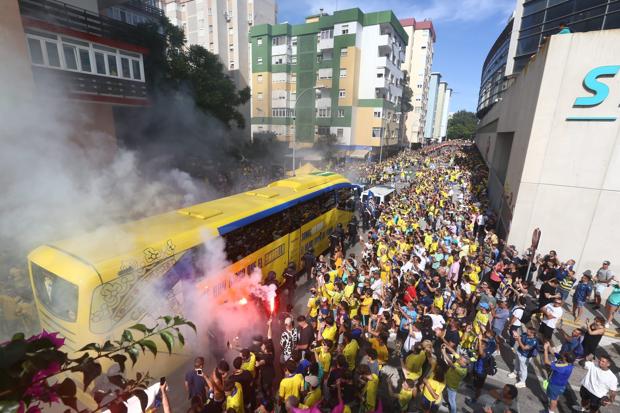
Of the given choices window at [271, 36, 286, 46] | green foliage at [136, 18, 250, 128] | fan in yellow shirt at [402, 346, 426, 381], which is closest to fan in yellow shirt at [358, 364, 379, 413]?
fan in yellow shirt at [402, 346, 426, 381]

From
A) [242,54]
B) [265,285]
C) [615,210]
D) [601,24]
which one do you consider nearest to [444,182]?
[615,210]

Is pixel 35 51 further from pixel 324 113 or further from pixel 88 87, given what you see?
pixel 324 113

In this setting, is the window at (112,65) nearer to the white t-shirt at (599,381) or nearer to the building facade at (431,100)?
the white t-shirt at (599,381)

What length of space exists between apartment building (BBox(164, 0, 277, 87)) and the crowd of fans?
1565 inches

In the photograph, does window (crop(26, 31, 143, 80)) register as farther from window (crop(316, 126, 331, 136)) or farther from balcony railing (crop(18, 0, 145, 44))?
window (crop(316, 126, 331, 136))

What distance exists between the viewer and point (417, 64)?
61.9 m

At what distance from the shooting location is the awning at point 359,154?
4131cm

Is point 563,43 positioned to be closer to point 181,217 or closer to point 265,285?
point 265,285

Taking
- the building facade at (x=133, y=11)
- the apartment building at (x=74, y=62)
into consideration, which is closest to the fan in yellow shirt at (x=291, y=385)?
the apartment building at (x=74, y=62)

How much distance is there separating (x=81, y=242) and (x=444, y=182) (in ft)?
76.2

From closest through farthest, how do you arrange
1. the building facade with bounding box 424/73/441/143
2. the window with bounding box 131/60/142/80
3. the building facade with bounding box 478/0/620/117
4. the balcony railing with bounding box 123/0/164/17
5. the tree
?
the window with bounding box 131/60/142/80
the building facade with bounding box 478/0/620/117
the balcony railing with bounding box 123/0/164/17
the building facade with bounding box 424/73/441/143
the tree

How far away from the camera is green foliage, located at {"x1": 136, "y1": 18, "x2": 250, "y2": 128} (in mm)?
22531

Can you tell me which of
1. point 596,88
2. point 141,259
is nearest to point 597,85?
point 596,88

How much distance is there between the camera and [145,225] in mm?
6789
